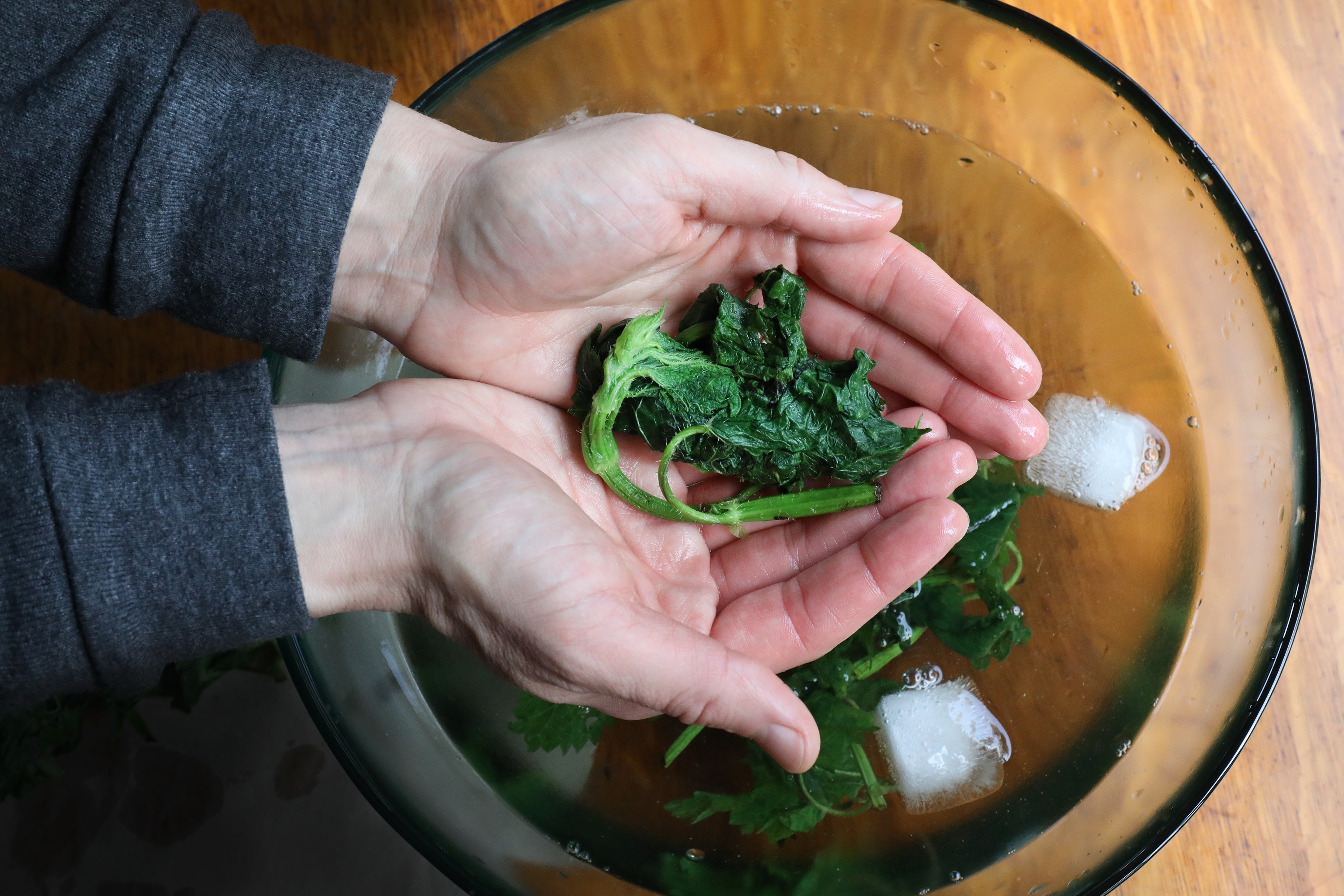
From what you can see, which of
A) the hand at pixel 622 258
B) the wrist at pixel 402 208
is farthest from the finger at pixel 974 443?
the wrist at pixel 402 208

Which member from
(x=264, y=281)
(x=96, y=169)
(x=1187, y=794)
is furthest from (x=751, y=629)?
(x=96, y=169)

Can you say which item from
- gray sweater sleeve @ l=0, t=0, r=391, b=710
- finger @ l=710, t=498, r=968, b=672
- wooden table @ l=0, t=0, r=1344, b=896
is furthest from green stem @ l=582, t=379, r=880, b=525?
wooden table @ l=0, t=0, r=1344, b=896

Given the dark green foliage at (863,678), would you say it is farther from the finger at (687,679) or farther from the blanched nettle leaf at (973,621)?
the finger at (687,679)

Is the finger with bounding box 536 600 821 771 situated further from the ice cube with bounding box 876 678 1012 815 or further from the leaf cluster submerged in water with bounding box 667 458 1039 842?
the ice cube with bounding box 876 678 1012 815

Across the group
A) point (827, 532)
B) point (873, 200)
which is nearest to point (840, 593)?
point (827, 532)

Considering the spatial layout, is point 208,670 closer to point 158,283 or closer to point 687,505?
point 158,283
